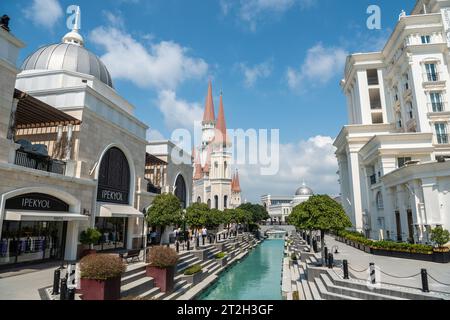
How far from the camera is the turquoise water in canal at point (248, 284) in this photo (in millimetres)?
15539

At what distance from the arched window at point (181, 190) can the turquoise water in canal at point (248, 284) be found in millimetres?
10159

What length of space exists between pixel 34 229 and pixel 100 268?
7204 millimetres

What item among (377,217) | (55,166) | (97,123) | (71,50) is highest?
(71,50)

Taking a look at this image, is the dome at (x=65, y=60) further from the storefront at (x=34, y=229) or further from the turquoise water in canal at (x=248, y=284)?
the turquoise water in canal at (x=248, y=284)

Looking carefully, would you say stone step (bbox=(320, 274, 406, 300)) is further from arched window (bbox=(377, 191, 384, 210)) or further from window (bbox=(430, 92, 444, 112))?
window (bbox=(430, 92, 444, 112))

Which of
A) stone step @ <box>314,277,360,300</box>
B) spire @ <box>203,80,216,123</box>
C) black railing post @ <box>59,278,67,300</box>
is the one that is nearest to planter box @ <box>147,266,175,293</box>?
black railing post @ <box>59,278,67,300</box>

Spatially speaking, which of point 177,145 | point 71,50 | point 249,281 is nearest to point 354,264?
point 249,281

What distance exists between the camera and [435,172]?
19.6 metres

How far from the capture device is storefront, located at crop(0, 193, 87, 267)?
12609mm

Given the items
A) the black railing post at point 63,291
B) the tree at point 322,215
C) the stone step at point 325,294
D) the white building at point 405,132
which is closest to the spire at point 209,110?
the white building at point 405,132

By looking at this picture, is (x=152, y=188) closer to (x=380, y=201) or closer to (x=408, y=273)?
(x=408, y=273)

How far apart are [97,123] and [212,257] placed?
512 inches

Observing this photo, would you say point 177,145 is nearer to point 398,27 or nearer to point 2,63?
point 2,63

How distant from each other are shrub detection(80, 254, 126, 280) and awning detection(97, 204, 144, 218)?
8312mm
